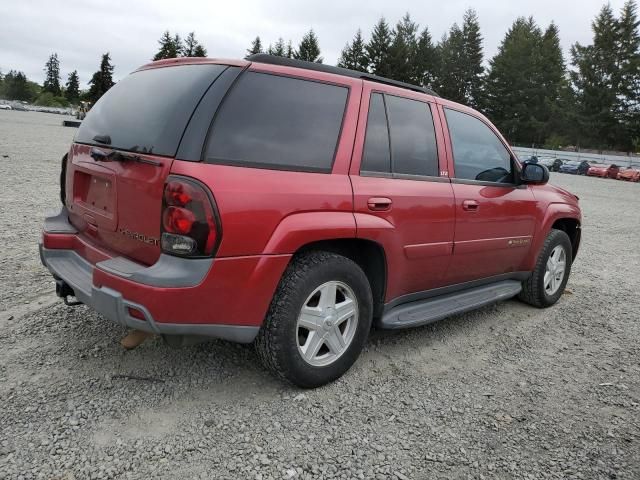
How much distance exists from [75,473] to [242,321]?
96cm

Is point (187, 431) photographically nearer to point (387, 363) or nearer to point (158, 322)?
point (158, 322)

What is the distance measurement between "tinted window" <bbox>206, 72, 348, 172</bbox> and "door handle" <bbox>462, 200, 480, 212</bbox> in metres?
1.20

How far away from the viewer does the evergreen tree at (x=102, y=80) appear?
82312 mm

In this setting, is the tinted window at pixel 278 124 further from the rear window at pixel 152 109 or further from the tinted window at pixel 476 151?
the tinted window at pixel 476 151

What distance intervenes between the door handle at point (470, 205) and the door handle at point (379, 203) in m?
0.80

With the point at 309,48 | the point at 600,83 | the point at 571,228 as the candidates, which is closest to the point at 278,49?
the point at 309,48

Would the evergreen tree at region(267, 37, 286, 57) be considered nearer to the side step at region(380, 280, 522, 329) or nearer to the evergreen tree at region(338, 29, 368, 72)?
the evergreen tree at region(338, 29, 368, 72)

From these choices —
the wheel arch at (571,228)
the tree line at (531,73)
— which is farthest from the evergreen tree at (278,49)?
the wheel arch at (571,228)

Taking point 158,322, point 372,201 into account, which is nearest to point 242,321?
point 158,322

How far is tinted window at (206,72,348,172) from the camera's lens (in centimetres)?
252

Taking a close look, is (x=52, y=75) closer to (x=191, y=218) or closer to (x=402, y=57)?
(x=402, y=57)

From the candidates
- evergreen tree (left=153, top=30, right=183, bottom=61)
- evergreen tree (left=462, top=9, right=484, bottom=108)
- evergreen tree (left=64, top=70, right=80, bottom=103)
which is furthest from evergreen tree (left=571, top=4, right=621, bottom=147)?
evergreen tree (left=64, top=70, right=80, bottom=103)

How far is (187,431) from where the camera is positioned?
8.29ft

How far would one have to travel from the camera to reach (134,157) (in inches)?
102
